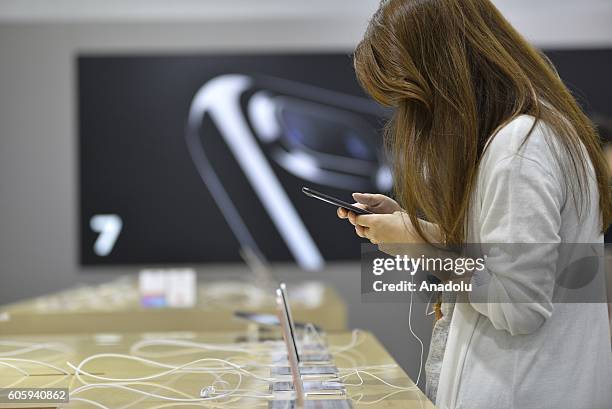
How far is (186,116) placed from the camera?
546 centimetres

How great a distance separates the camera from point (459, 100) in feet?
4.02

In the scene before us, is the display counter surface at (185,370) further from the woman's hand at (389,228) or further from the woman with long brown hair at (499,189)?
the woman's hand at (389,228)

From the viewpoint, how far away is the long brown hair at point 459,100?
120 centimetres

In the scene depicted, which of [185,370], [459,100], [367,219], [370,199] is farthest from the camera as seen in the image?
[185,370]

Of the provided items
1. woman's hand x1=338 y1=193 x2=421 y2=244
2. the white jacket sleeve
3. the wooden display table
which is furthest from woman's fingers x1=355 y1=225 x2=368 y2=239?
the wooden display table

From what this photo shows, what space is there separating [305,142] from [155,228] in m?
1.22

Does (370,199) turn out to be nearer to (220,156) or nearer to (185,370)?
(185,370)

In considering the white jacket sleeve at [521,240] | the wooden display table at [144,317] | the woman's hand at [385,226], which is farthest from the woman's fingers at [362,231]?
the wooden display table at [144,317]

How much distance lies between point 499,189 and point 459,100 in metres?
0.17

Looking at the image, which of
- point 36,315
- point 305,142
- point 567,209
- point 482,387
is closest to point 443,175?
point 567,209

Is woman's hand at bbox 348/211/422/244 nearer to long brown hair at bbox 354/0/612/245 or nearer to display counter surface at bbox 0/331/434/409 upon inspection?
long brown hair at bbox 354/0/612/245

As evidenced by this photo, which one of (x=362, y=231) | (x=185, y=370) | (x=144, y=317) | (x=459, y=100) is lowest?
(x=144, y=317)

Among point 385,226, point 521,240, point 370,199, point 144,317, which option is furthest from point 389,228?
point 144,317

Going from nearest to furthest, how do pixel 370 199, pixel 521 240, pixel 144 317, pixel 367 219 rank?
pixel 521 240
pixel 367 219
pixel 370 199
pixel 144 317
